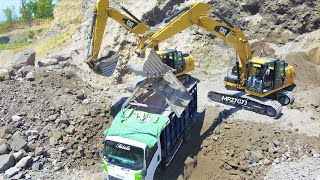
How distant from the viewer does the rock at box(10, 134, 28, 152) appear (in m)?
12.6

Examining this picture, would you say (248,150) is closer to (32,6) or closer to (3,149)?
(3,149)

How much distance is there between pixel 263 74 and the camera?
1475 centimetres

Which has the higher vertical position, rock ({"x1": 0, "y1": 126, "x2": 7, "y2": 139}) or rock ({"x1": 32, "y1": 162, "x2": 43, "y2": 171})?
rock ({"x1": 0, "y1": 126, "x2": 7, "y2": 139})

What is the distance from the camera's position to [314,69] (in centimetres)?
1828

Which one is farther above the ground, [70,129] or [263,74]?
[263,74]

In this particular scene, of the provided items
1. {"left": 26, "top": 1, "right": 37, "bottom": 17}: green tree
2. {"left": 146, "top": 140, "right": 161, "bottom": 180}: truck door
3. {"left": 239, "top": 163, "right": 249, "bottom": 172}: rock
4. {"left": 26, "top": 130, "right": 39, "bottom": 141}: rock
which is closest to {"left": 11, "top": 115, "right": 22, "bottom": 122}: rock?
{"left": 26, "top": 130, "right": 39, "bottom": 141}: rock

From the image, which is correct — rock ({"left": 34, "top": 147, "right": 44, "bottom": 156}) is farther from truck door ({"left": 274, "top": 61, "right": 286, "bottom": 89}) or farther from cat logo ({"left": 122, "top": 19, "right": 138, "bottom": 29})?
truck door ({"left": 274, "top": 61, "right": 286, "bottom": 89})

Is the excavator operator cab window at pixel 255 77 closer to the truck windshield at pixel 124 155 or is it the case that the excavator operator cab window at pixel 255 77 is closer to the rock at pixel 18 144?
the truck windshield at pixel 124 155

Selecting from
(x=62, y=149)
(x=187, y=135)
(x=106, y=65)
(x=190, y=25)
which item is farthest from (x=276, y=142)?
(x=62, y=149)

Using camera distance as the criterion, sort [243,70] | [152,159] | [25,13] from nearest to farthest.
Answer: [152,159]
[243,70]
[25,13]

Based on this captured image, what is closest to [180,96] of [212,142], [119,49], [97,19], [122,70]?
[212,142]

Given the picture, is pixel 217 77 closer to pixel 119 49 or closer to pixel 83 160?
pixel 119 49

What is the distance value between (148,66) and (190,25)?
3.56m

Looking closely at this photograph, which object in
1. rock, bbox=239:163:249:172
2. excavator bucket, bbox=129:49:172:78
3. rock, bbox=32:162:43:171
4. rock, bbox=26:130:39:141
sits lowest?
rock, bbox=239:163:249:172
